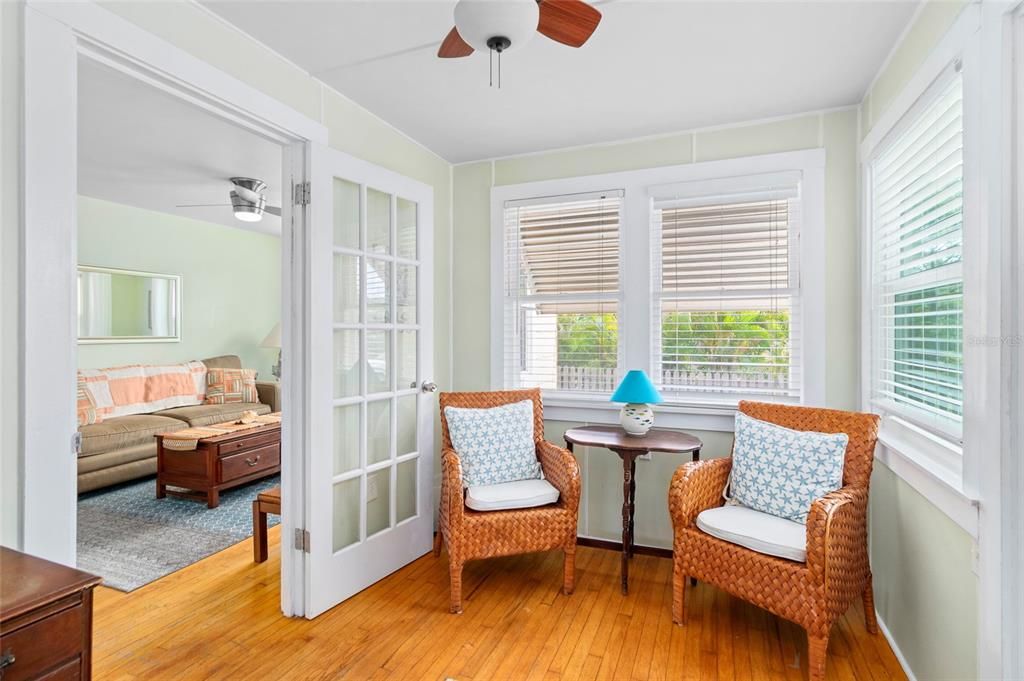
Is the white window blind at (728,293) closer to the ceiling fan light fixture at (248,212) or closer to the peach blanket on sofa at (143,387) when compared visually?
the ceiling fan light fixture at (248,212)

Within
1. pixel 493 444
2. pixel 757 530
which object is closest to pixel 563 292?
pixel 493 444

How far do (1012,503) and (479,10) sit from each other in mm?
1811

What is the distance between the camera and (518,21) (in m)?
1.36

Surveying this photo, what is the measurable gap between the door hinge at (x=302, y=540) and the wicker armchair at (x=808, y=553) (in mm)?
1625

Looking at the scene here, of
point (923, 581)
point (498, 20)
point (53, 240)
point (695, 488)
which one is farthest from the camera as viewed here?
point (695, 488)

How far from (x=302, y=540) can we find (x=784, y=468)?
213 cm

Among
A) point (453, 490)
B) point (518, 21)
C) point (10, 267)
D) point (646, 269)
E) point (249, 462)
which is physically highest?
point (518, 21)

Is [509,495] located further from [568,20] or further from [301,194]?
[568,20]

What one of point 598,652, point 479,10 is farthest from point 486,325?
point 479,10

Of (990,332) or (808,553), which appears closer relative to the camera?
(990,332)

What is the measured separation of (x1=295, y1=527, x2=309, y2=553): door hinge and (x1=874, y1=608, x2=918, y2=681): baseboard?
7.93ft

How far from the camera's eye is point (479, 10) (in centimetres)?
134

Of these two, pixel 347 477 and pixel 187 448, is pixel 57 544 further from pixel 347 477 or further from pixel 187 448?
pixel 187 448

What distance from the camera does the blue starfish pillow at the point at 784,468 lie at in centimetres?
220
